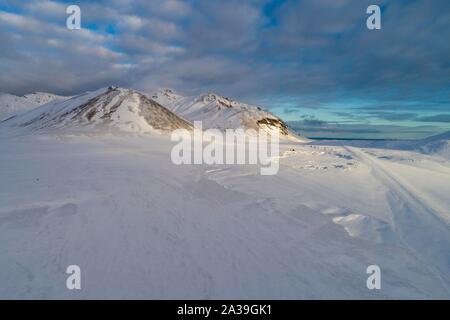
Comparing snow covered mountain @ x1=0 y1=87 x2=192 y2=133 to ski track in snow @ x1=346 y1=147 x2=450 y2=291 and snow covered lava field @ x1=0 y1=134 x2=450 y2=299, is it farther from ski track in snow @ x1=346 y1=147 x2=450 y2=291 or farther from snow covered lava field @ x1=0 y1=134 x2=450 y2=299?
ski track in snow @ x1=346 y1=147 x2=450 y2=291

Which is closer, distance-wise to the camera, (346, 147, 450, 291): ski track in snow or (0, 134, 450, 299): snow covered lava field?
(0, 134, 450, 299): snow covered lava field

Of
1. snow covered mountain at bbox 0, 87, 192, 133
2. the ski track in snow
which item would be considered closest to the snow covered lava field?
the ski track in snow

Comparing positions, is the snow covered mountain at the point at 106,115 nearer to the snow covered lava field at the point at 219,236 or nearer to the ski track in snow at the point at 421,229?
the snow covered lava field at the point at 219,236

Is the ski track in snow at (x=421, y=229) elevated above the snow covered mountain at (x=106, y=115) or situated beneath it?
situated beneath

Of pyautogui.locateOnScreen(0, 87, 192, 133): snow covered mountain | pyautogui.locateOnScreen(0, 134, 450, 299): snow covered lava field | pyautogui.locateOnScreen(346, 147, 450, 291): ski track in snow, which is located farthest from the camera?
pyautogui.locateOnScreen(0, 87, 192, 133): snow covered mountain

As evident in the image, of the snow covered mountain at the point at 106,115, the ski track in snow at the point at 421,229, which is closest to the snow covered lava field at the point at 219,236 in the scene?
the ski track in snow at the point at 421,229
